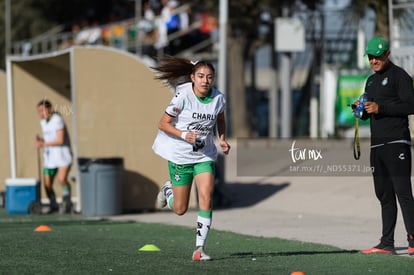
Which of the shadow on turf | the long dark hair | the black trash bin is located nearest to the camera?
the long dark hair

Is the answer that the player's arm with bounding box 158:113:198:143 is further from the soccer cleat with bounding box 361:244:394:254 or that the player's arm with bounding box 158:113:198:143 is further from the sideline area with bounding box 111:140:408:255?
the sideline area with bounding box 111:140:408:255

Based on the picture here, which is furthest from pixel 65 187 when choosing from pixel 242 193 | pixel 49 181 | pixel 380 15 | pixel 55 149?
pixel 380 15

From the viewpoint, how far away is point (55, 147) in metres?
18.2

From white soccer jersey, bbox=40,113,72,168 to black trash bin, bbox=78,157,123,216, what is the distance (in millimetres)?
462

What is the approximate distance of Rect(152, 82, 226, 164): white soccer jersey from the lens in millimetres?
10117

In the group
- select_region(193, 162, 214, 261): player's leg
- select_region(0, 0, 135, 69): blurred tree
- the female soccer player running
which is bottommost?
Answer: select_region(193, 162, 214, 261): player's leg

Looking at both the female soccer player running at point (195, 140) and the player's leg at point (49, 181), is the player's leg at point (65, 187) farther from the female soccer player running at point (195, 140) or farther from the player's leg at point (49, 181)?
the female soccer player running at point (195, 140)

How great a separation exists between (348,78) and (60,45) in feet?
56.9

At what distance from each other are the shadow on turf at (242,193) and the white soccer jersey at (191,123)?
29.7ft

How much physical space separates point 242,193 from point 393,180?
1100 centimetres

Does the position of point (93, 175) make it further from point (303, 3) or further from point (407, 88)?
point (303, 3)

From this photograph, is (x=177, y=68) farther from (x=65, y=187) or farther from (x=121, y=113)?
(x=65, y=187)

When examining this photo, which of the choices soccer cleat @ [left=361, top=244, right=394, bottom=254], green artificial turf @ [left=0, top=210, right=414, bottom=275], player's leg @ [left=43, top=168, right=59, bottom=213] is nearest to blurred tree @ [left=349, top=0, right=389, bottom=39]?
player's leg @ [left=43, top=168, right=59, bottom=213]

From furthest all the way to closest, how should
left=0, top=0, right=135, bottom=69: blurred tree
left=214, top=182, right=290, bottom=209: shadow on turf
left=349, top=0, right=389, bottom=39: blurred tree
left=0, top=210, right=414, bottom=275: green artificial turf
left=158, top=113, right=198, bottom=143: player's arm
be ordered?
left=0, top=0, right=135, bottom=69: blurred tree
left=349, top=0, right=389, bottom=39: blurred tree
left=214, top=182, right=290, bottom=209: shadow on turf
left=158, top=113, right=198, bottom=143: player's arm
left=0, top=210, right=414, bottom=275: green artificial turf
